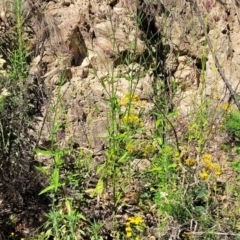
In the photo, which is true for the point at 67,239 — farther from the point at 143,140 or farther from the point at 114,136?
the point at 143,140

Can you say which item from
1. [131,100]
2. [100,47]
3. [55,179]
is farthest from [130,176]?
[100,47]

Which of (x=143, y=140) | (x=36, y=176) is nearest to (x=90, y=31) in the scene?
(x=143, y=140)

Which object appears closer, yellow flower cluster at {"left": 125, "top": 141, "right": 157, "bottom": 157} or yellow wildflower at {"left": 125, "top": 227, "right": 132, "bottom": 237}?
yellow wildflower at {"left": 125, "top": 227, "right": 132, "bottom": 237}

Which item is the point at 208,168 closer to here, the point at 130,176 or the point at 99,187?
the point at 130,176

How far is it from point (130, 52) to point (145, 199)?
3.98 feet

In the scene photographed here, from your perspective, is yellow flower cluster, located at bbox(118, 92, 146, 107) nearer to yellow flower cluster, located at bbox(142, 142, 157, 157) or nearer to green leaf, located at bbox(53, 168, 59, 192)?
yellow flower cluster, located at bbox(142, 142, 157, 157)

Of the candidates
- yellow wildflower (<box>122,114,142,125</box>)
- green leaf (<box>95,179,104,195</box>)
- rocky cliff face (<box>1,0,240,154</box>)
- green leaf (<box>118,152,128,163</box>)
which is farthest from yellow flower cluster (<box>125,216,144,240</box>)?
rocky cliff face (<box>1,0,240,154</box>)

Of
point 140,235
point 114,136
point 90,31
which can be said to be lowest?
point 140,235

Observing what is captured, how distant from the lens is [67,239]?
11.3ft

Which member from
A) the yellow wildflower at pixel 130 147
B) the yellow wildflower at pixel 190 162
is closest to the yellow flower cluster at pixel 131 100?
the yellow wildflower at pixel 130 147

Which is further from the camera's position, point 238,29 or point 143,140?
point 238,29

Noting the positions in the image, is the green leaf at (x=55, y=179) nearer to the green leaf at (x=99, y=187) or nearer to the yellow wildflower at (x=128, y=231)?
the green leaf at (x=99, y=187)

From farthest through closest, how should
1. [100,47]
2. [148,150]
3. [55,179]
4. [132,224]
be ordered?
1. [100,47]
2. [148,150]
3. [132,224]
4. [55,179]

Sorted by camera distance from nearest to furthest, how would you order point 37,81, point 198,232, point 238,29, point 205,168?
1. point 198,232
2. point 205,168
3. point 37,81
4. point 238,29
